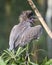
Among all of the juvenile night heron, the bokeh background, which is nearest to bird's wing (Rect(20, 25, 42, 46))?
the juvenile night heron

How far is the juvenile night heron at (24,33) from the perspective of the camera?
1681 millimetres

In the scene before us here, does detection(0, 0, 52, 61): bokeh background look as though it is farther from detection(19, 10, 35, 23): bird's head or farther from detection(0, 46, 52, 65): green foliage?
detection(0, 46, 52, 65): green foliage

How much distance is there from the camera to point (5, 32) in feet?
24.3

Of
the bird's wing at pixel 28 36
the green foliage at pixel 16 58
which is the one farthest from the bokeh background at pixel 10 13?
the green foliage at pixel 16 58

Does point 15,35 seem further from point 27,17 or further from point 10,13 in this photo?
point 10,13

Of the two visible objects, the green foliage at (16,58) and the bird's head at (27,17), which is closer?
the green foliage at (16,58)

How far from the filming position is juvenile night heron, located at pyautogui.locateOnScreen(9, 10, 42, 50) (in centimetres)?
168

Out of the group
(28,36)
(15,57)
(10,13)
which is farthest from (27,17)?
(10,13)

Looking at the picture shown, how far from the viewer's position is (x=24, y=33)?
166 cm

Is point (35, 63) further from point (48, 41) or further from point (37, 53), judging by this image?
point (48, 41)

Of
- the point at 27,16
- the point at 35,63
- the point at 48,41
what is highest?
the point at 48,41

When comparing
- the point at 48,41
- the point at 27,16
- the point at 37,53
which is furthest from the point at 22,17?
the point at 48,41

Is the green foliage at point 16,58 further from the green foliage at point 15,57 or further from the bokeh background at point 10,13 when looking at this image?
the bokeh background at point 10,13

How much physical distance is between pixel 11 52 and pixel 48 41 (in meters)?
5.54
